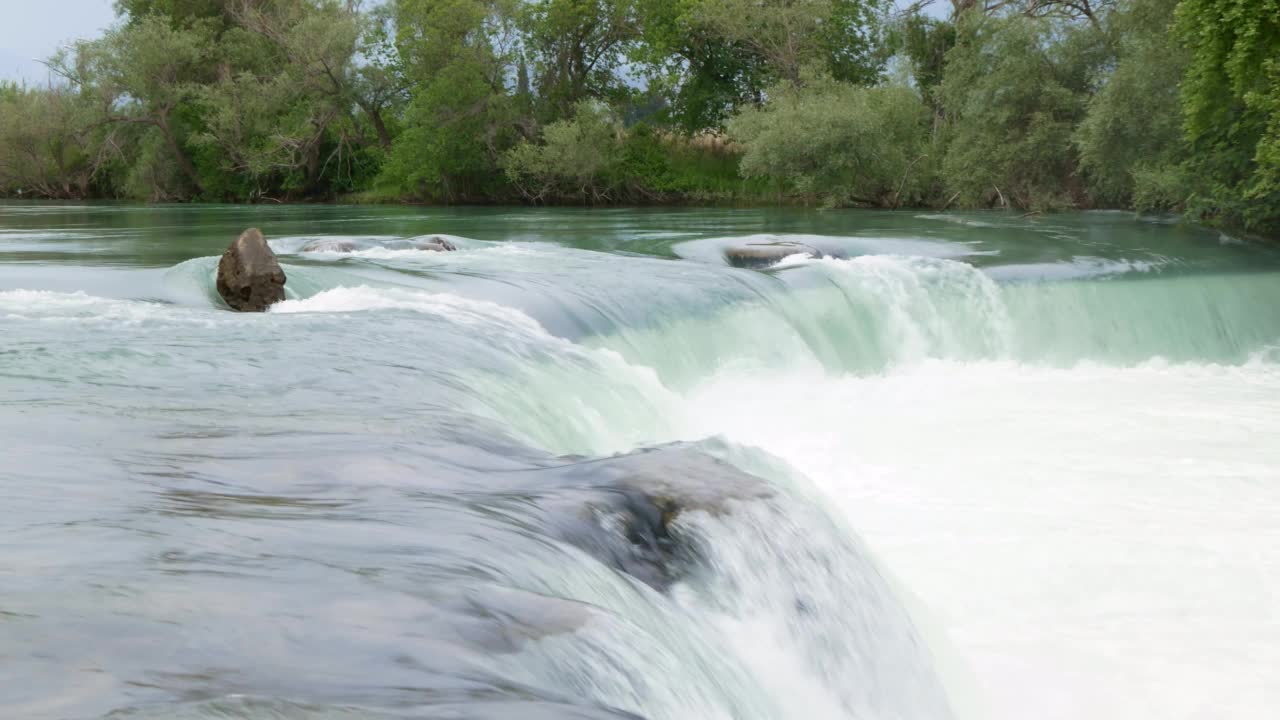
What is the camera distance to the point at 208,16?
4269 cm

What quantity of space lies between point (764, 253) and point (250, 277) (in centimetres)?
712

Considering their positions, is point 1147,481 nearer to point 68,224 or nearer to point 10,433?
point 10,433

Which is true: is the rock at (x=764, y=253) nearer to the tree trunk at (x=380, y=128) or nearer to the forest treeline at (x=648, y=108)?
the forest treeline at (x=648, y=108)

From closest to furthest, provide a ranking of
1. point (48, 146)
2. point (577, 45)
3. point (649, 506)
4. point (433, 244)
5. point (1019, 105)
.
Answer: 1. point (649, 506)
2. point (433, 244)
3. point (1019, 105)
4. point (577, 45)
5. point (48, 146)

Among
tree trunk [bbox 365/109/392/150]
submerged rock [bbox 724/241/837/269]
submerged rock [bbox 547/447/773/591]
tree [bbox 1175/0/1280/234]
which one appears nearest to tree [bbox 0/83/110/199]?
tree trunk [bbox 365/109/392/150]

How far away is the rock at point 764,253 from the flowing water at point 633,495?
1.45 m

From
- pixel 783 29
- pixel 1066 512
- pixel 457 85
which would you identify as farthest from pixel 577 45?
pixel 1066 512

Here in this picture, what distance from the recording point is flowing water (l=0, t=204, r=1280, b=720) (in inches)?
109

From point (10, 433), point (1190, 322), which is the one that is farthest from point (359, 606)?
point (1190, 322)

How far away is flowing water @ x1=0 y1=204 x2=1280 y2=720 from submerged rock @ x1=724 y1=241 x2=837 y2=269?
145cm

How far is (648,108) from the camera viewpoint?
37062 millimetres

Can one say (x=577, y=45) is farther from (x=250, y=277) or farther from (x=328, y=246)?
(x=250, y=277)

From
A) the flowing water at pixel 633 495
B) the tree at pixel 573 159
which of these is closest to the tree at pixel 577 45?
the tree at pixel 573 159

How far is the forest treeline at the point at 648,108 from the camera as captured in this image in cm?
2066
